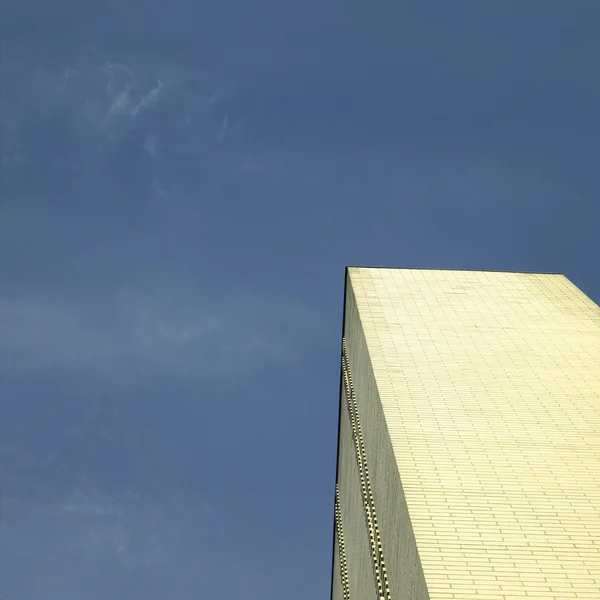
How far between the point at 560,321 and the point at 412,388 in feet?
33.3

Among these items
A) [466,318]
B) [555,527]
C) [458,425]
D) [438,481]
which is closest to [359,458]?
[466,318]

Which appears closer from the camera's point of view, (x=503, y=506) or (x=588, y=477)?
(x=503, y=506)

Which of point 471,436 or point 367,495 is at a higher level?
point 367,495

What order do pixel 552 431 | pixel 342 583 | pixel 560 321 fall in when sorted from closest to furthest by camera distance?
1. pixel 552 431
2. pixel 560 321
3. pixel 342 583

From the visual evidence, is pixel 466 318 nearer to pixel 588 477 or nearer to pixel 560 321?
pixel 560 321

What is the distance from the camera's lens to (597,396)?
29.0 metres

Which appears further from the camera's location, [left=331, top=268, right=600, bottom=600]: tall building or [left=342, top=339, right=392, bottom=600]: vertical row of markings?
[left=342, top=339, right=392, bottom=600]: vertical row of markings

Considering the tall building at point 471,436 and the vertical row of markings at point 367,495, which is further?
the vertical row of markings at point 367,495

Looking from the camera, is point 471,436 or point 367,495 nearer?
point 471,436

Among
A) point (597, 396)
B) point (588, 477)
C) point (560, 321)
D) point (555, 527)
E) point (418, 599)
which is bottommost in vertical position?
point (418, 599)

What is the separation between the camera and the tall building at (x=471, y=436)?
68.3 ft

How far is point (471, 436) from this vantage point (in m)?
26.5

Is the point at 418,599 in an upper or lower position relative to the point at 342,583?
lower

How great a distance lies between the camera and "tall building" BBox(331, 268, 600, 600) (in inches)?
819
